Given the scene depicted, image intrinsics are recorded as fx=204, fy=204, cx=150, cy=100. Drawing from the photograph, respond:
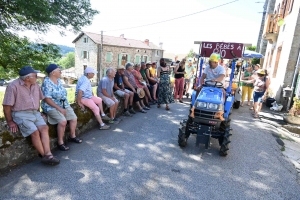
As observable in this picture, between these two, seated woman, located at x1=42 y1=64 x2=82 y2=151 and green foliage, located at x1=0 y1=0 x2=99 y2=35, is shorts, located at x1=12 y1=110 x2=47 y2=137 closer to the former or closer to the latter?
seated woman, located at x1=42 y1=64 x2=82 y2=151

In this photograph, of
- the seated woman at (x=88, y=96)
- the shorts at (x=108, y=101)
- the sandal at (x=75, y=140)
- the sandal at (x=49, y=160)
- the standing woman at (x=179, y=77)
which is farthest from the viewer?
the standing woman at (x=179, y=77)

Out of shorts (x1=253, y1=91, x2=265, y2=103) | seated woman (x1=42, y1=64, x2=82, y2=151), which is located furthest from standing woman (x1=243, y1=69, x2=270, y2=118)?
seated woman (x1=42, y1=64, x2=82, y2=151)

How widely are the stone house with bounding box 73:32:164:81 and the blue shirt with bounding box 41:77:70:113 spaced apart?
26303 millimetres

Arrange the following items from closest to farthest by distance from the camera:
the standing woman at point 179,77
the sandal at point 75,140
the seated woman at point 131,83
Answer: the sandal at point 75,140 < the seated woman at point 131,83 < the standing woman at point 179,77

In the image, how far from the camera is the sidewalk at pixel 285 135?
453cm

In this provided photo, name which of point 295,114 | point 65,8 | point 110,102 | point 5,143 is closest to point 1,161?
point 5,143

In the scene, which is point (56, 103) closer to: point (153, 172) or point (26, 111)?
point (26, 111)

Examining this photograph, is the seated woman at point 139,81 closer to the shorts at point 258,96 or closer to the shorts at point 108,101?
the shorts at point 108,101

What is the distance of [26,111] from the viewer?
334 centimetres

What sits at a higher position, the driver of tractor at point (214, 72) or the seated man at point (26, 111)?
the driver of tractor at point (214, 72)

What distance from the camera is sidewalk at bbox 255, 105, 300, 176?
4.53m

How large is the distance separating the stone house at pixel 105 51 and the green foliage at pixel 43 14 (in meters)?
23.4

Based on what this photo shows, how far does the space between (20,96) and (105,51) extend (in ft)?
99.4

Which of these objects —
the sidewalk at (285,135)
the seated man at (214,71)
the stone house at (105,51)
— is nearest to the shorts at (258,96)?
the sidewalk at (285,135)
